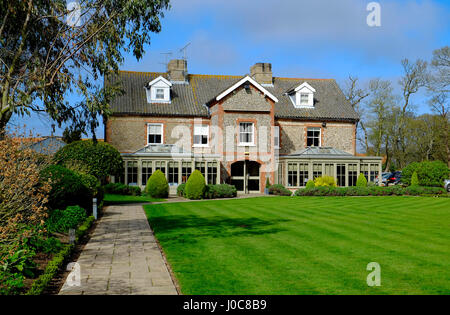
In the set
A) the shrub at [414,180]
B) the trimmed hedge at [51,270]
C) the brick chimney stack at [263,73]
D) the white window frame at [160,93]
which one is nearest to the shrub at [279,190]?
the shrub at [414,180]

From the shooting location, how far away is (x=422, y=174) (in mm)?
32094

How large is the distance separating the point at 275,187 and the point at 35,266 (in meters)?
23.4

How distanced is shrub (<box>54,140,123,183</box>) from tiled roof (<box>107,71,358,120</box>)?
9112 millimetres

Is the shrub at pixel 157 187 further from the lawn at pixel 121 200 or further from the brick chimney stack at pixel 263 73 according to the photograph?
the brick chimney stack at pixel 263 73

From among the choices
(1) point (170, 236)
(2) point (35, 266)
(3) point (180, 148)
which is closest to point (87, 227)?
(1) point (170, 236)

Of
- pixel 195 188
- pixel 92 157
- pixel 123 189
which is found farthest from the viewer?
pixel 123 189

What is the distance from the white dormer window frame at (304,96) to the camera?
35.2 metres

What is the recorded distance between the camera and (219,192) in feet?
91.0

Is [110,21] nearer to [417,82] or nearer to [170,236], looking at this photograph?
[170,236]

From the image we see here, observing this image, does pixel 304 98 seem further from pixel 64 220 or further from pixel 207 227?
pixel 64 220

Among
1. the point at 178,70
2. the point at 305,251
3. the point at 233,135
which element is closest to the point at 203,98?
the point at 178,70

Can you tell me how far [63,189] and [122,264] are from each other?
22.6 feet
